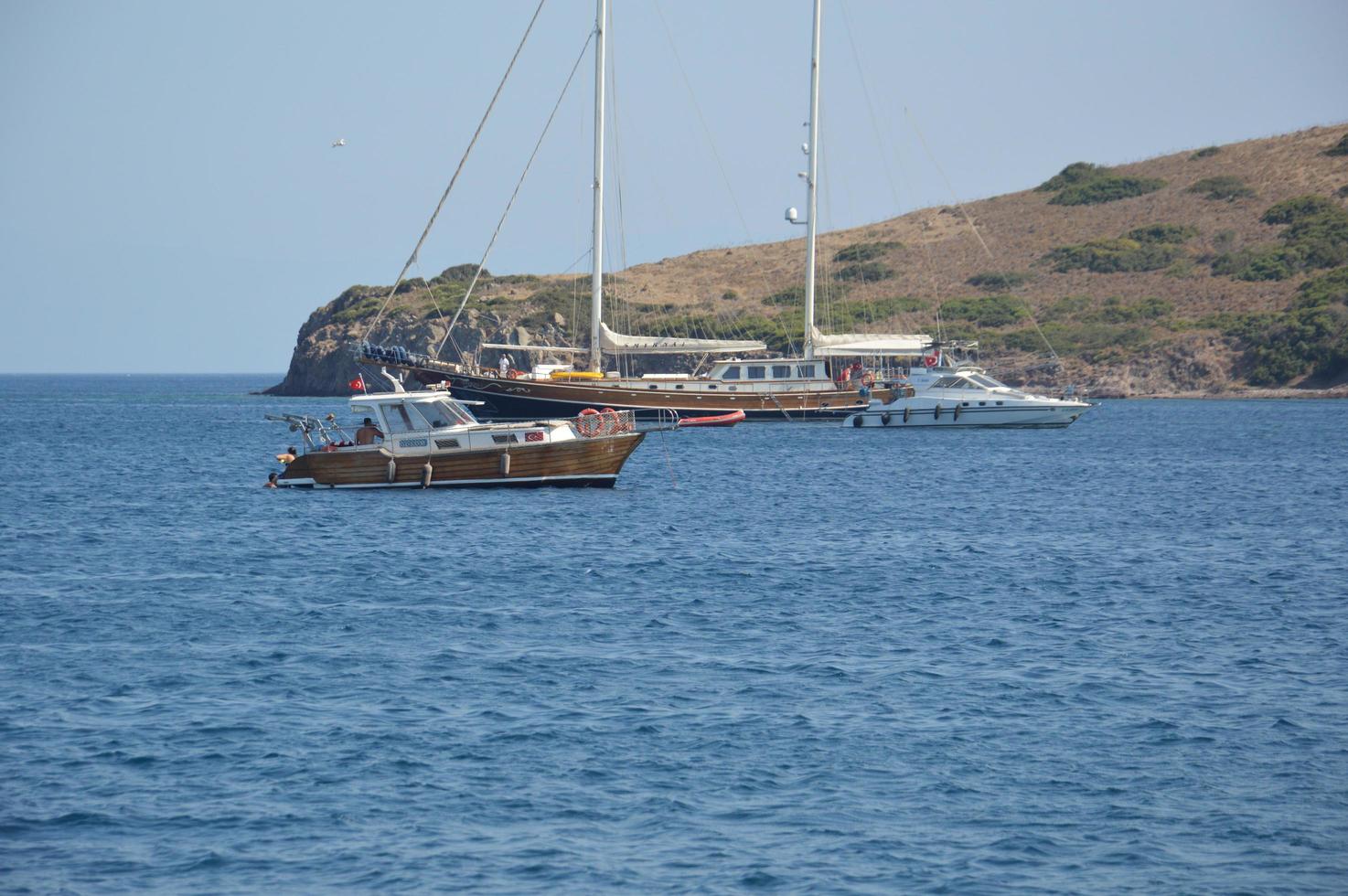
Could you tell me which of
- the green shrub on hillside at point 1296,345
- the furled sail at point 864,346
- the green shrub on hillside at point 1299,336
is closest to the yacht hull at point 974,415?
the furled sail at point 864,346

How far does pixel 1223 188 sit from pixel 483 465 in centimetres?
11248

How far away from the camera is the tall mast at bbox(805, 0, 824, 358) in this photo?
74062mm

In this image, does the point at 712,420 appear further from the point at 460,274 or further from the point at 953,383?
the point at 460,274

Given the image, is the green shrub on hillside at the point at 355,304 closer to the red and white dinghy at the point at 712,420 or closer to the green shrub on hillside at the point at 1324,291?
the red and white dinghy at the point at 712,420

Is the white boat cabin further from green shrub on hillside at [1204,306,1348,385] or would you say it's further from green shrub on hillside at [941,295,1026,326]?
green shrub on hillside at [941,295,1026,326]

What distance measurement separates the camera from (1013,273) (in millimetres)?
131250

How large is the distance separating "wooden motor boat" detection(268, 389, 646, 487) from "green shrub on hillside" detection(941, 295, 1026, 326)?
276 feet

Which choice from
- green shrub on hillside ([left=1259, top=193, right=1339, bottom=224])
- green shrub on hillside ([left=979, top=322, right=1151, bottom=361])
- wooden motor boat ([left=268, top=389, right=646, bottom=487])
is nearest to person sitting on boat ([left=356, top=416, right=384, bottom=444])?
wooden motor boat ([left=268, top=389, right=646, bottom=487])

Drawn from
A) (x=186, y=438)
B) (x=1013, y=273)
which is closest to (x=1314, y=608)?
(x=186, y=438)

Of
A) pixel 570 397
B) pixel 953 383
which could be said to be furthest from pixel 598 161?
pixel 953 383

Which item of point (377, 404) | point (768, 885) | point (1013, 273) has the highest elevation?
point (1013, 273)

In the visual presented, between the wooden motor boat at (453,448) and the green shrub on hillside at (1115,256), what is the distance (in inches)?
3744

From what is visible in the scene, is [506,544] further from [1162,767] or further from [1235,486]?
[1235,486]

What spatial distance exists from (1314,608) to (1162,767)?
9.74 meters
